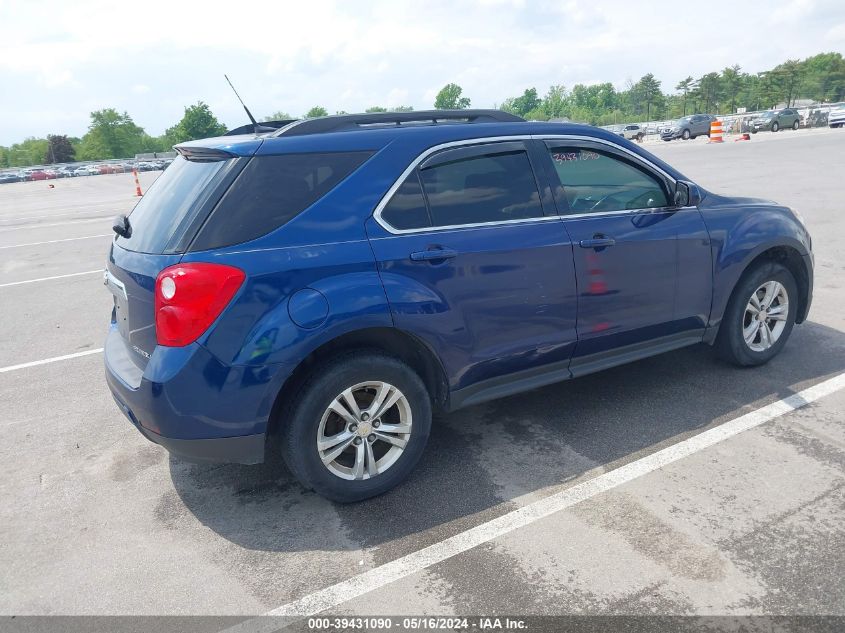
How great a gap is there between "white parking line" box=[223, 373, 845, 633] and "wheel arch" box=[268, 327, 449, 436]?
78 centimetres

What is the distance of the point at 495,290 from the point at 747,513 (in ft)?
5.37

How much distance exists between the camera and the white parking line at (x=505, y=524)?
8.96ft

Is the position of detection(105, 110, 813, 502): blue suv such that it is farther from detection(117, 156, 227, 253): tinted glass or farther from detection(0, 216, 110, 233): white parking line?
detection(0, 216, 110, 233): white parking line

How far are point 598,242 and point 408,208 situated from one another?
1.21m

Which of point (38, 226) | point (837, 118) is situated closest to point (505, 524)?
point (38, 226)

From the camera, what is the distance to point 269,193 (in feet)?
10.4

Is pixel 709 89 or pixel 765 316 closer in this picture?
pixel 765 316

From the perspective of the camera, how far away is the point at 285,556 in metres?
3.07

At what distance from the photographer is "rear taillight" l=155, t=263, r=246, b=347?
295cm

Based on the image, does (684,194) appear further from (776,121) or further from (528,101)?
(528,101)

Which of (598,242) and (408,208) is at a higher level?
(408,208)

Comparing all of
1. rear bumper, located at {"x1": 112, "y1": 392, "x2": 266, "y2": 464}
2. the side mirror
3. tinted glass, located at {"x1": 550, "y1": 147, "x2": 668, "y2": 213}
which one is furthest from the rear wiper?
the side mirror

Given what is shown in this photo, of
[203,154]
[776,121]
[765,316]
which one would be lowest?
[765,316]

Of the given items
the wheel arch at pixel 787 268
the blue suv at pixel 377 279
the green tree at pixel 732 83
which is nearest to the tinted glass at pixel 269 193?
the blue suv at pixel 377 279
